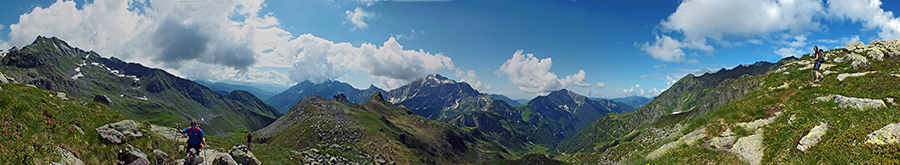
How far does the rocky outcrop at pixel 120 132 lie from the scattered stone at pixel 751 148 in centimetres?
3413

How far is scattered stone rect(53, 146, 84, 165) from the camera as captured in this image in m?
14.4

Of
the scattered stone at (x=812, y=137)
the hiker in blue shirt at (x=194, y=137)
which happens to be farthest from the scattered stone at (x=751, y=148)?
the hiker in blue shirt at (x=194, y=137)

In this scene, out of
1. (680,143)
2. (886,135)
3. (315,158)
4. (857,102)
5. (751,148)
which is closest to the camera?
(886,135)

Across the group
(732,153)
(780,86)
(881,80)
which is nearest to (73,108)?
(732,153)

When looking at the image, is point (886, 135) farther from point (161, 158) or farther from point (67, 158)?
point (161, 158)

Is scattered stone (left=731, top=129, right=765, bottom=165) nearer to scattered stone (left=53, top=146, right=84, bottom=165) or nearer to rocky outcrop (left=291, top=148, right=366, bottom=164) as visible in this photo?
scattered stone (left=53, top=146, right=84, bottom=165)

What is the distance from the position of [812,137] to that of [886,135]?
6.62ft

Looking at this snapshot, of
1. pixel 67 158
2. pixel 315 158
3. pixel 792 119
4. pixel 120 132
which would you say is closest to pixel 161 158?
pixel 120 132

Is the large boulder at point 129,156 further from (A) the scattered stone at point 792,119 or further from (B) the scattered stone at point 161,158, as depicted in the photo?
(A) the scattered stone at point 792,119

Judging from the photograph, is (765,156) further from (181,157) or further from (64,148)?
(181,157)

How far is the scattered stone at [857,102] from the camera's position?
15.6m

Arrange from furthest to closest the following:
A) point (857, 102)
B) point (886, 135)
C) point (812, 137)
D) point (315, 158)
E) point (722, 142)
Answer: point (315, 158) < point (722, 142) < point (857, 102) < point (812, 137) < point (886, 135)

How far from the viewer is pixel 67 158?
14797 mm

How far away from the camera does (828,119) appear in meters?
13.6
